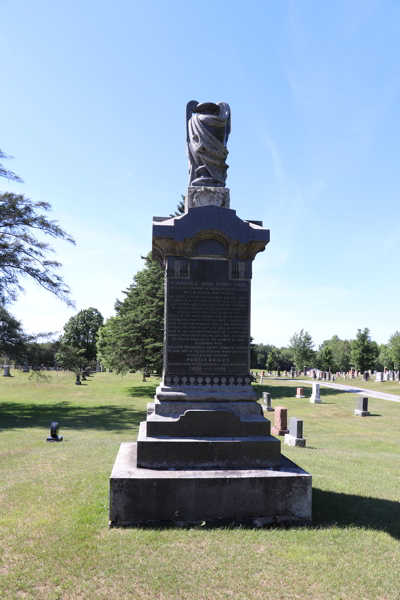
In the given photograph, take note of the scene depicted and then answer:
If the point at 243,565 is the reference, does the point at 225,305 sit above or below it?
above

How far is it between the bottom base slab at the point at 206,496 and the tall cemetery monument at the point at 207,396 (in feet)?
0.04

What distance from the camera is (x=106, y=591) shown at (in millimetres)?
3695

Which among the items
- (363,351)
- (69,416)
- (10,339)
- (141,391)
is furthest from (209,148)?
(363,351)

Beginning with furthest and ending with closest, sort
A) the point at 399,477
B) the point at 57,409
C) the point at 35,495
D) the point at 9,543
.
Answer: the point at 57,409
the point at 399,477
the point at 35,495
the point at 9,543

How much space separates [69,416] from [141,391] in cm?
1167

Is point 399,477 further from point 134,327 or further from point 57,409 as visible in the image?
point 134,327

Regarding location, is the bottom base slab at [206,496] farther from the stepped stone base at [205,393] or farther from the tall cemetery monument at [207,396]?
the stepped stone base at [205,393]

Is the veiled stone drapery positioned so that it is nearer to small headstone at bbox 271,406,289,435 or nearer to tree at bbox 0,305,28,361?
small headstone at bbox 271,406,289,435

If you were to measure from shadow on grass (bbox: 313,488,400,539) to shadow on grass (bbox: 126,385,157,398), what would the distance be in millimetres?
24622

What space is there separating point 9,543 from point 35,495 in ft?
5.90

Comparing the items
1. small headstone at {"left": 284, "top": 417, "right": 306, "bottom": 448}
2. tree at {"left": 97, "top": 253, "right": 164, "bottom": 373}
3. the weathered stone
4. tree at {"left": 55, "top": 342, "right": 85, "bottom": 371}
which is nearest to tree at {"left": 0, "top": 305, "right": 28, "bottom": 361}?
tree at {"left": 55, "top": 342, "right": 85, "bottom": 371}

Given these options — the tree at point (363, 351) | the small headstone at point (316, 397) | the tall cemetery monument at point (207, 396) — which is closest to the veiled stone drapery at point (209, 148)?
the tall cemetery monument at point (207, 396)

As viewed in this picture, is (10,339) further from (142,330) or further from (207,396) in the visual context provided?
(207,396)

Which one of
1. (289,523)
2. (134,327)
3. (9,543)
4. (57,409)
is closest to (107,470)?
(9,543)
